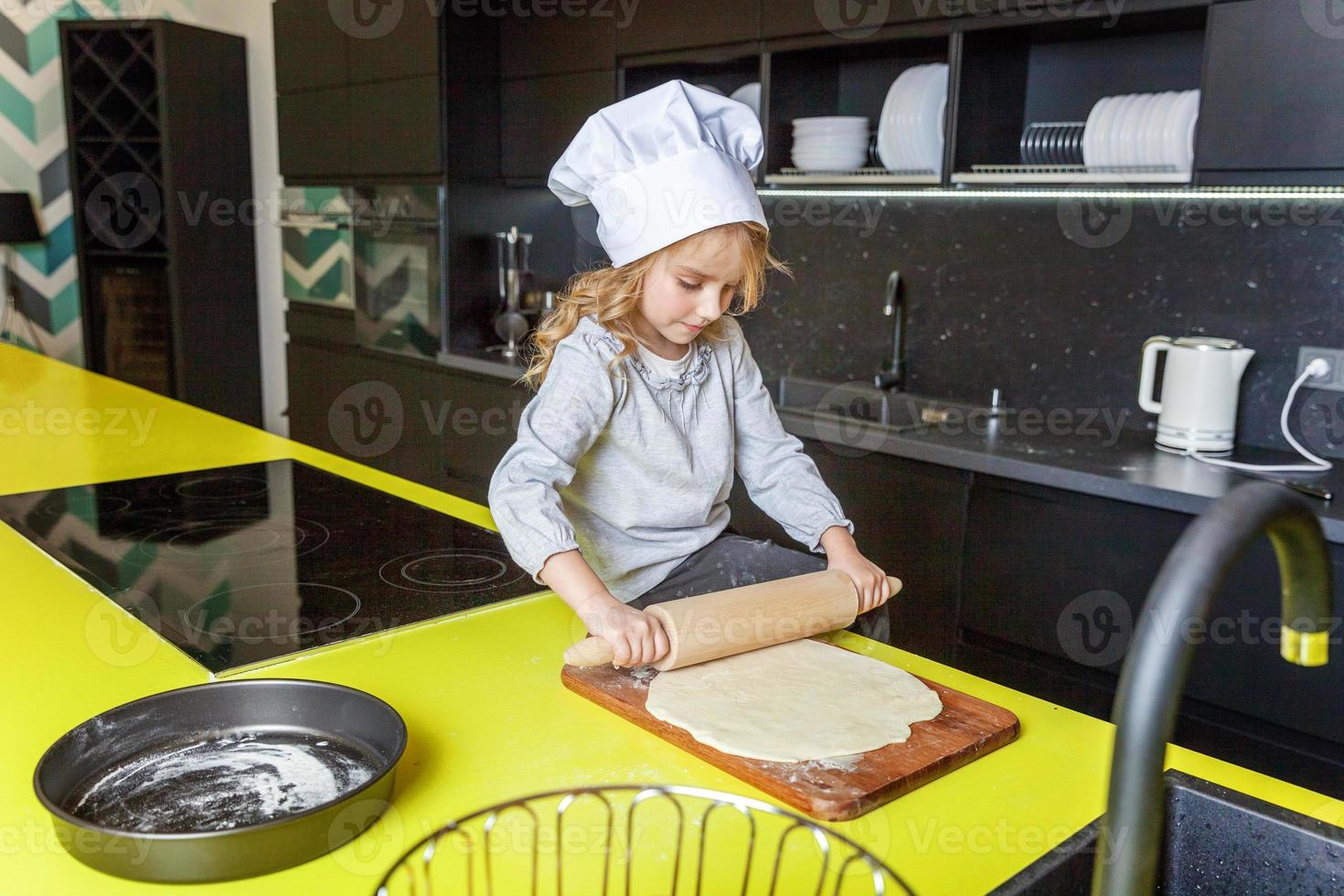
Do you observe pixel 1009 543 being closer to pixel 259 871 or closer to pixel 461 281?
pixel 259 871

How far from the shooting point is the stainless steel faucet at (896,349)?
2.81 m

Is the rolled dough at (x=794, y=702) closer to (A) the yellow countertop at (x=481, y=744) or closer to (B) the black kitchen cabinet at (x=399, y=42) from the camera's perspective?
(A) the yellow countertop at (x=481, y=744)

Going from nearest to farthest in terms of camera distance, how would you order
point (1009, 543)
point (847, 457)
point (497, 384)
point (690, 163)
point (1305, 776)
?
1. point (690, 163)
2. point (1305, 776)
3. point (1009, 543)
4. point (847, 457)
5. point (497, 384)

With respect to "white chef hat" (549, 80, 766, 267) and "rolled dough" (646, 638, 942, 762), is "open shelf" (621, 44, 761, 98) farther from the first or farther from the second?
"rolled dough" (646, 638, 942, 762)

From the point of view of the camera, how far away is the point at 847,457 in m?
2.40

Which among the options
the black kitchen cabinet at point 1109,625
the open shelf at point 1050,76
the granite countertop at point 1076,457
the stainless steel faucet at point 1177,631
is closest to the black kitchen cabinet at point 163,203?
the granite countertop at point 1076,457

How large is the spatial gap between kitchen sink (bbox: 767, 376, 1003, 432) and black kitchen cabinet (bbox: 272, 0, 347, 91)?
78.5 inches

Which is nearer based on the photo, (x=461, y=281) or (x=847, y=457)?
(x=847, y=457)

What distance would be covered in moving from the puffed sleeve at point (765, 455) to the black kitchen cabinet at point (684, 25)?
4.79 ft

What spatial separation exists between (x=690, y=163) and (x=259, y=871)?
2.89ft

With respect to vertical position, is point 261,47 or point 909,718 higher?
point 261,47

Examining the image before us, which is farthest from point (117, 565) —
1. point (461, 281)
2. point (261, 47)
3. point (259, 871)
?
point (261, 47)

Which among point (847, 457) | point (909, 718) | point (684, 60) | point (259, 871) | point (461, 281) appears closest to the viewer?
point (259, 871)

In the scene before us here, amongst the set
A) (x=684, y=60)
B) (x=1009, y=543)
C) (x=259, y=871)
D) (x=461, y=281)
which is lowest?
(x=1009, y=543)
